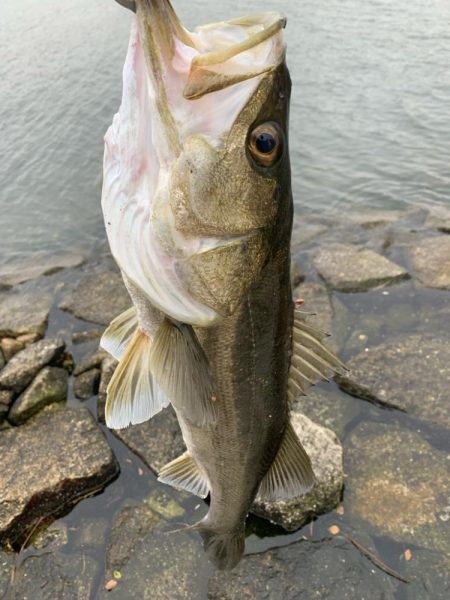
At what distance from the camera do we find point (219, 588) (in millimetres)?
3496

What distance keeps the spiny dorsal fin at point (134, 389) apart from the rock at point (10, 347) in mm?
3490

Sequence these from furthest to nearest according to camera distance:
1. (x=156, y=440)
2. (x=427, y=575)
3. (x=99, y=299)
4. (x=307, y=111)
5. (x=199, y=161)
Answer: (x=307, y=111) → (x=99, y=299) → (x=156, y=440) → (x=427, y=575) → (x=199, y=161)

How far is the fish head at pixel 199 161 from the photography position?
65.4 inches

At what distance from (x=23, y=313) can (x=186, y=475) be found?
4.28 meters

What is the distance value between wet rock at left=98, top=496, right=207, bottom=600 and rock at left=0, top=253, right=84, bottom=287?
15.2ft

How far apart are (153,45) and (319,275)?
5.09 meters

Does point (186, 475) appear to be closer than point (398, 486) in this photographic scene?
Yes

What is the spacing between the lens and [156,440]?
436cm

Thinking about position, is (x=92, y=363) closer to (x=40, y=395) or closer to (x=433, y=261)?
(x=40, y=395)

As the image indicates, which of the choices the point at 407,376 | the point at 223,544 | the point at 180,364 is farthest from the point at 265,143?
the point at 407,376

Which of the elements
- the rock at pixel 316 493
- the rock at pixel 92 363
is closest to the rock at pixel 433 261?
the rock at pixel 316 493

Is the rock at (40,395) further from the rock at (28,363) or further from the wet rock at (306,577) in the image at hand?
the wet rock at (306,577)

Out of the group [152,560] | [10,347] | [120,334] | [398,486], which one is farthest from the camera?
[10,347]

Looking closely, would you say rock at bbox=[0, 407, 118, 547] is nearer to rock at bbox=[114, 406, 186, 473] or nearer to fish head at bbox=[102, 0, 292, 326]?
rock at bbox=[114, 406, 186, 473]
